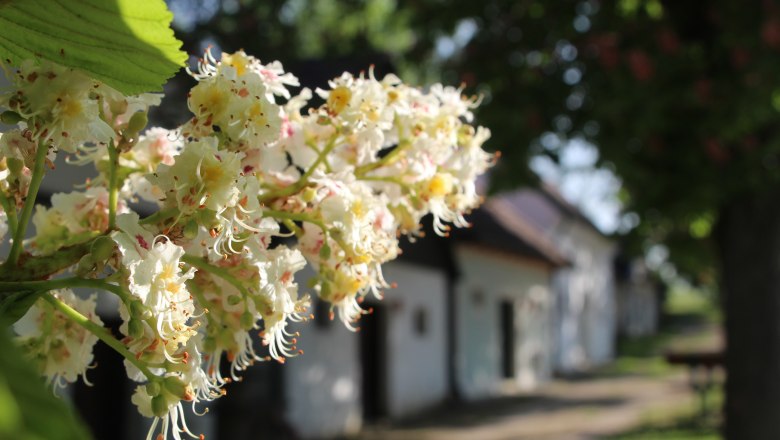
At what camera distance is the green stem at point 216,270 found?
92 cm

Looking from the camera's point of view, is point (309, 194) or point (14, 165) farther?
point (309, 194)

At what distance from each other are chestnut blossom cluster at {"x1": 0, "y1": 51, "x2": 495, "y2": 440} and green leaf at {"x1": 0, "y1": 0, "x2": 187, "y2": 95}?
6 centimetres

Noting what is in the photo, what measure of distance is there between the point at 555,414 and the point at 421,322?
10.4 feet

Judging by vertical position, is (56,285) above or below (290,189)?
below

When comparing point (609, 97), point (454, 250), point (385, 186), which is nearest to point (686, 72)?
point (609, 97)

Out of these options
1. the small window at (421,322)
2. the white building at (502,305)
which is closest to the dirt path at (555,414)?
the white building at (502,305)

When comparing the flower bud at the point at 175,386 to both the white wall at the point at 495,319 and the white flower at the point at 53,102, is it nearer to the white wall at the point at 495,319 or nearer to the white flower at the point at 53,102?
the white flower at the point at 53,102

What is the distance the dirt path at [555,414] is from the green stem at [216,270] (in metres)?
12.3

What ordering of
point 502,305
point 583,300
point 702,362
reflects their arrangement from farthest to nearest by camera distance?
point 583,300 → point 502,305 → point 702,362

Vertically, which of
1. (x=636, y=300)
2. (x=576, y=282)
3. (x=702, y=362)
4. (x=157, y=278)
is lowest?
(x=157, y=278)

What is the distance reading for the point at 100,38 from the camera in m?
0.74

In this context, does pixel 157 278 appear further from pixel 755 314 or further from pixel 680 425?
pixel 680 425

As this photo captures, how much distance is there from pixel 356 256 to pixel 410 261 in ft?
46.0

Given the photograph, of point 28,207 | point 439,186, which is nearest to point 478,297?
point 439,186
